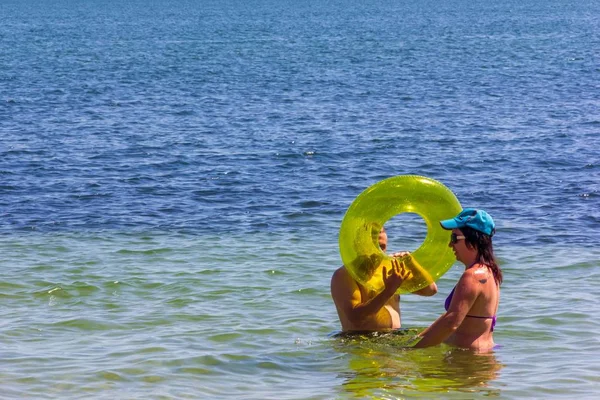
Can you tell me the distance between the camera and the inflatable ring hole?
12859 mm

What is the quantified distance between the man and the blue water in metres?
0.22

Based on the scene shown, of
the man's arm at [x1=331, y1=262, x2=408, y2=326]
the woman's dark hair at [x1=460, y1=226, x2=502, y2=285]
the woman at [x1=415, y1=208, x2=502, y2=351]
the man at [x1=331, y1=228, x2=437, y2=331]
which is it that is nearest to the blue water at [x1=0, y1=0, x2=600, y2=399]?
the man at [x1=331, y1=228, x2=437, y2=331]

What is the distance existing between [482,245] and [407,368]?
1283mm

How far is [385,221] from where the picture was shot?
7.51m

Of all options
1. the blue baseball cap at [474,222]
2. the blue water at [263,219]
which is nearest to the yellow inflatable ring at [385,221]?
the blue water at [263,219]

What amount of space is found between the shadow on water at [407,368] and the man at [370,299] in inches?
4.1

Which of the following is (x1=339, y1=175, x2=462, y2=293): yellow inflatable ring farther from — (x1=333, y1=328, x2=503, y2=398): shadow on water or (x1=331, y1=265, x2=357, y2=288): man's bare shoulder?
(x1=333, y1=328, x2=503, y2=398): shadow on water

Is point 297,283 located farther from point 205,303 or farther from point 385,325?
point 385,325

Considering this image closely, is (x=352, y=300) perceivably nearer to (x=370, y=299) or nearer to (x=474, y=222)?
(x=370, y=299)

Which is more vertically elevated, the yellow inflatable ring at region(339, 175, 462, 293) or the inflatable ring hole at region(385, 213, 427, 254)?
the yellow inflatable ring at region(339, 175, 462, 293)

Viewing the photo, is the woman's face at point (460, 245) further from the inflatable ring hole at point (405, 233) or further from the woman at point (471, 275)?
the inflatable ring hole at point (405, 233)

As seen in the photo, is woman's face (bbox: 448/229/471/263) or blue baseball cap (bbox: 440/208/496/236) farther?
woman's face (bbox: 448/229/471/263)

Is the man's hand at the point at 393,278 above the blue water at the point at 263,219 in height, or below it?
above

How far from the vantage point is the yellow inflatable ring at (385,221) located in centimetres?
751
